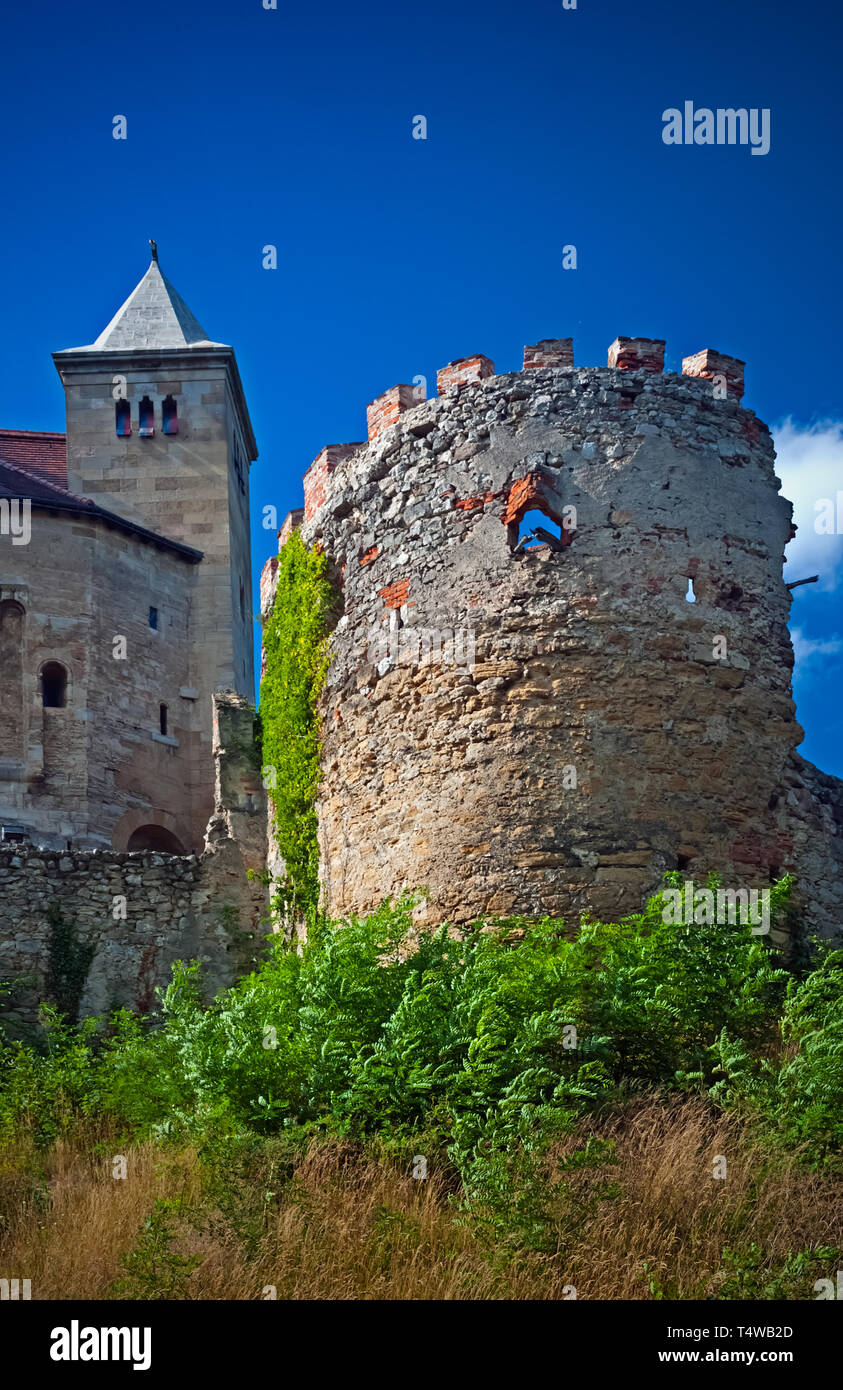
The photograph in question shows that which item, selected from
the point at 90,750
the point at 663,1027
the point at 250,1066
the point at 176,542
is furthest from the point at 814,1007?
the point at 176,542

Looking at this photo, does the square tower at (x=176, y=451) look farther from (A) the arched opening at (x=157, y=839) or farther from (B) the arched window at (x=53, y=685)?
(A) the arched opening at (x=157, y=839)

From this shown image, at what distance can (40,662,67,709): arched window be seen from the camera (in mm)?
26297

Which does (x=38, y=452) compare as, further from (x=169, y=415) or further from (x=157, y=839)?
(x=157, y=839)

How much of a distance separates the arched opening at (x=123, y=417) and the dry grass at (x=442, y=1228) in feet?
75.4

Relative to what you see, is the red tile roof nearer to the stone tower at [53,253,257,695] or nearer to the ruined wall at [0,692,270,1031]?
the stone tower at [53,253,257,695]

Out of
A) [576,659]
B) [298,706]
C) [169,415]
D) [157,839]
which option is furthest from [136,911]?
[169,415]

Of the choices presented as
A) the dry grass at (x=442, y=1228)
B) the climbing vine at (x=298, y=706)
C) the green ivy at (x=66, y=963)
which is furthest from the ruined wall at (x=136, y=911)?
the dry grass at (x=442, y=1228)

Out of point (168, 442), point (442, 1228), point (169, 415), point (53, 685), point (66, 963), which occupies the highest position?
point (169, 415)

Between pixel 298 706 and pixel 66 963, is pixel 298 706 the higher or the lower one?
the higher one

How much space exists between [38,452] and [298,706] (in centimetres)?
1880

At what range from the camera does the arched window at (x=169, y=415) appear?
31703 millimetres

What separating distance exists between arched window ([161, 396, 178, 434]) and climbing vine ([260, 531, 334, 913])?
56.8ft

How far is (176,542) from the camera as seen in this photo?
29.8m

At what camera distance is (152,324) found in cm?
3303
